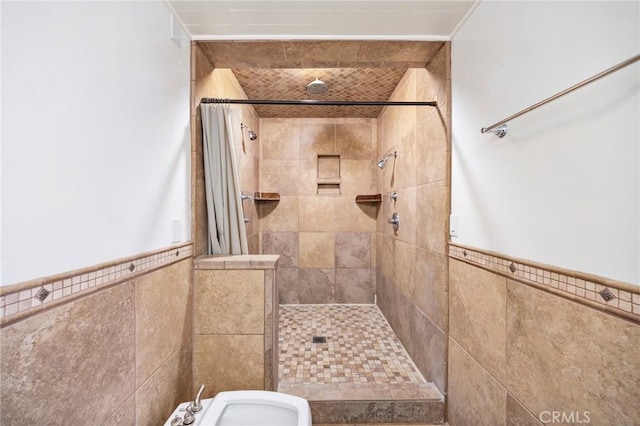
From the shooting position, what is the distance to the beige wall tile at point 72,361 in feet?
1.99

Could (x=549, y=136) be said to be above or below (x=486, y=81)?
below

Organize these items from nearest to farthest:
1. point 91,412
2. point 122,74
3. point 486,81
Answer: point 91,412 → point 122,74 → point 486,81

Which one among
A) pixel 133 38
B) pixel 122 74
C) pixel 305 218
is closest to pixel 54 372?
pixel 122 74

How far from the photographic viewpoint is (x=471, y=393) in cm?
125

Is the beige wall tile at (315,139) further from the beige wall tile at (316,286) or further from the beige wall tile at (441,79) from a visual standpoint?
the beige wall tile at (441,79)

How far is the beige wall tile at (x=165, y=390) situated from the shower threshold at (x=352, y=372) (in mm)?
572

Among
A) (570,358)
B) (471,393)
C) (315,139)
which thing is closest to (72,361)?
(570,358)

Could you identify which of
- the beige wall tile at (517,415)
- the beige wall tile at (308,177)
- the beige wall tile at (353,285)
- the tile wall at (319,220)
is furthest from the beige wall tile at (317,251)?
the beige wall tile at (517,415)

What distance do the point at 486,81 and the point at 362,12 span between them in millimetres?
682

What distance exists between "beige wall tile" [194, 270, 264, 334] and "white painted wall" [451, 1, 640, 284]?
119 centimetres

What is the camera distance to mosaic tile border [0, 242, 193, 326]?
592mm

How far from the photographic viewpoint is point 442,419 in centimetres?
150

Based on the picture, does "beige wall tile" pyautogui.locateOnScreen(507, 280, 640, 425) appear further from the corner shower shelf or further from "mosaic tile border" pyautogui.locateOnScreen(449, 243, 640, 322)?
the corner shower shelf

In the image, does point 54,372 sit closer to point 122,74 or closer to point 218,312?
point 218,312
